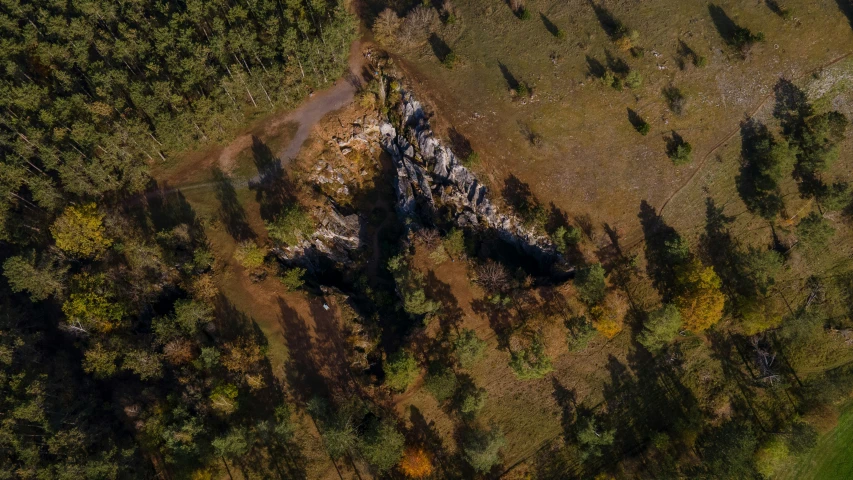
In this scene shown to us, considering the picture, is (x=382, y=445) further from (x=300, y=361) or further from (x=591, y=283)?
(x=591, y=283)

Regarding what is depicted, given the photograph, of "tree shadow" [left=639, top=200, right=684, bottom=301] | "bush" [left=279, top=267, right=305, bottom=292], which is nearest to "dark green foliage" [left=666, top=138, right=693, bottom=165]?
"tree shadow" [left=639, top=200, right=684, bottom=301]

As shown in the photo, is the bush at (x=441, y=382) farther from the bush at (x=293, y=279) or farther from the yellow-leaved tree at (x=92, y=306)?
the yellow-leaved tree at (x=92, y=306)

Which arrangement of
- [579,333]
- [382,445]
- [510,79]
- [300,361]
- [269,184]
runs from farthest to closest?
[269,184] → [510,79] → [300,361] → [579,333] → [382,445]

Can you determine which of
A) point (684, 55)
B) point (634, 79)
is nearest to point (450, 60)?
point (634, 79)

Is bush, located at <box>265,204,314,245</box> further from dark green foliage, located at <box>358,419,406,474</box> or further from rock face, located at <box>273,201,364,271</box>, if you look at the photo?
dark green foliage, located at <box>358,419,406,474</box>

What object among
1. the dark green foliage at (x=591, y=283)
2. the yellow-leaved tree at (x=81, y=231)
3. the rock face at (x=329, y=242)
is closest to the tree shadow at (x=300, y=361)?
the rock face at (x=329, y=242)

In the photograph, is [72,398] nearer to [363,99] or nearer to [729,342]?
[363,99]
